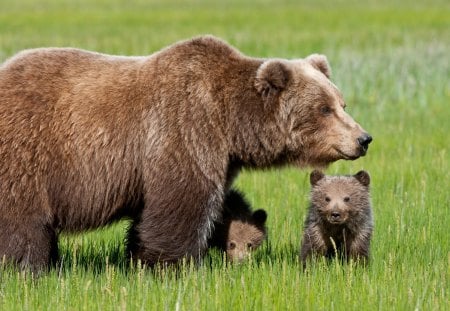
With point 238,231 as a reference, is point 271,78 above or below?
above

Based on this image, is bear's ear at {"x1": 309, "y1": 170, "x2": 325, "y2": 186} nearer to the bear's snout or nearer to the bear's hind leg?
the bear's snout

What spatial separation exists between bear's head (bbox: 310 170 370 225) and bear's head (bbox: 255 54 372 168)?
182mm

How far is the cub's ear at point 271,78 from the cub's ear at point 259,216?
108 centimetres

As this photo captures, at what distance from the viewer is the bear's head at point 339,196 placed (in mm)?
6637

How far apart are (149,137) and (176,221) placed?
23.4 inches

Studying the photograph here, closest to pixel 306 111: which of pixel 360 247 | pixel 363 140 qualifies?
pixel 363 140

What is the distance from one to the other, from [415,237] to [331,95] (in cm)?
148

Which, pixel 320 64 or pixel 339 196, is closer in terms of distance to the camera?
pixel 339 196

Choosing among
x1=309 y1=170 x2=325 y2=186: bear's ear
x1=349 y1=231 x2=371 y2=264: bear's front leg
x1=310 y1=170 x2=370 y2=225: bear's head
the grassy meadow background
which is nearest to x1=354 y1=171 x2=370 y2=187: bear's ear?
x1=310 y1=170 x2=370 y2=225: bear's head

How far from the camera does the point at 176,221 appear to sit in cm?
632

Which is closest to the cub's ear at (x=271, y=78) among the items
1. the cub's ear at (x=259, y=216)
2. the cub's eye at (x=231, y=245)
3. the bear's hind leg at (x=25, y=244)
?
the cub's ear at (x=259, y=216)

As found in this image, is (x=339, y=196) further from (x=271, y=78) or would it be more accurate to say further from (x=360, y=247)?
(x=271, y=78)

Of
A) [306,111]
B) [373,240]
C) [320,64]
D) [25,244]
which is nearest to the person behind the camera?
[25,244]

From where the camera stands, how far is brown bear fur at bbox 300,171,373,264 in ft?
22.0
